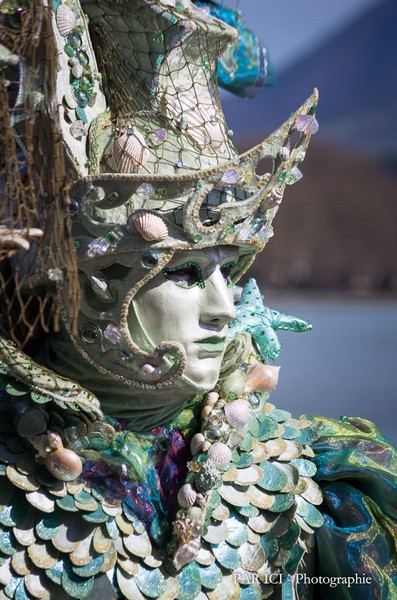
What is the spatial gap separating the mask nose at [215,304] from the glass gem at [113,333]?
0.17 meters

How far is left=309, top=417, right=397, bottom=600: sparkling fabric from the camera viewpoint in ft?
8.23

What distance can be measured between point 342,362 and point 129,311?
3.13 m

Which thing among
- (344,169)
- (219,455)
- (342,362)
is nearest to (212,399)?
(219,455)

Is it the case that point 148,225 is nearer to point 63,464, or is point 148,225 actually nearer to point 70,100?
point 70,100

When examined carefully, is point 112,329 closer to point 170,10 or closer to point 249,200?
point 249,200

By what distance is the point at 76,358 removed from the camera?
2.29 m

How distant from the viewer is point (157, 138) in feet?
7.32

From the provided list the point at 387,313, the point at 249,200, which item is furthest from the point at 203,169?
the point at 387,313

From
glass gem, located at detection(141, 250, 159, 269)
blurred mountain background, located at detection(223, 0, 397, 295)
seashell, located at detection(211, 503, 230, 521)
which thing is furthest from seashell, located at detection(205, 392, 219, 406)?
blurred mountain background, located at detection(223, 0, 397, 295)

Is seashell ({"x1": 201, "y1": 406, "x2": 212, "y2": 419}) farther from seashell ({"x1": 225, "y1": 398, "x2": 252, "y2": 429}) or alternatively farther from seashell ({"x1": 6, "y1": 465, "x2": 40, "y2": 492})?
seashell ({"x1": 6, "y1": 465, "x2": 40, "y2": 492})

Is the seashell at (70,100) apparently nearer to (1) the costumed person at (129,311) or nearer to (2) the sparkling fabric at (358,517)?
(1) the costumed person at (129,311)

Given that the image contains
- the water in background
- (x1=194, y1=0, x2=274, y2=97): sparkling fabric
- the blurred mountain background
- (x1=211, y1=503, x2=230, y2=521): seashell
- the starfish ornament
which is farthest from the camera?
the blurred mountain background

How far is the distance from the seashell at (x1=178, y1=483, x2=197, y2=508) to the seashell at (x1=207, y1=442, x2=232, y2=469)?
0.25 feet

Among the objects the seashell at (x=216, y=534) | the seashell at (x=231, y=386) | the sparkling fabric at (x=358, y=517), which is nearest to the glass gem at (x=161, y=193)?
the seashell at (x=231, y=386)
